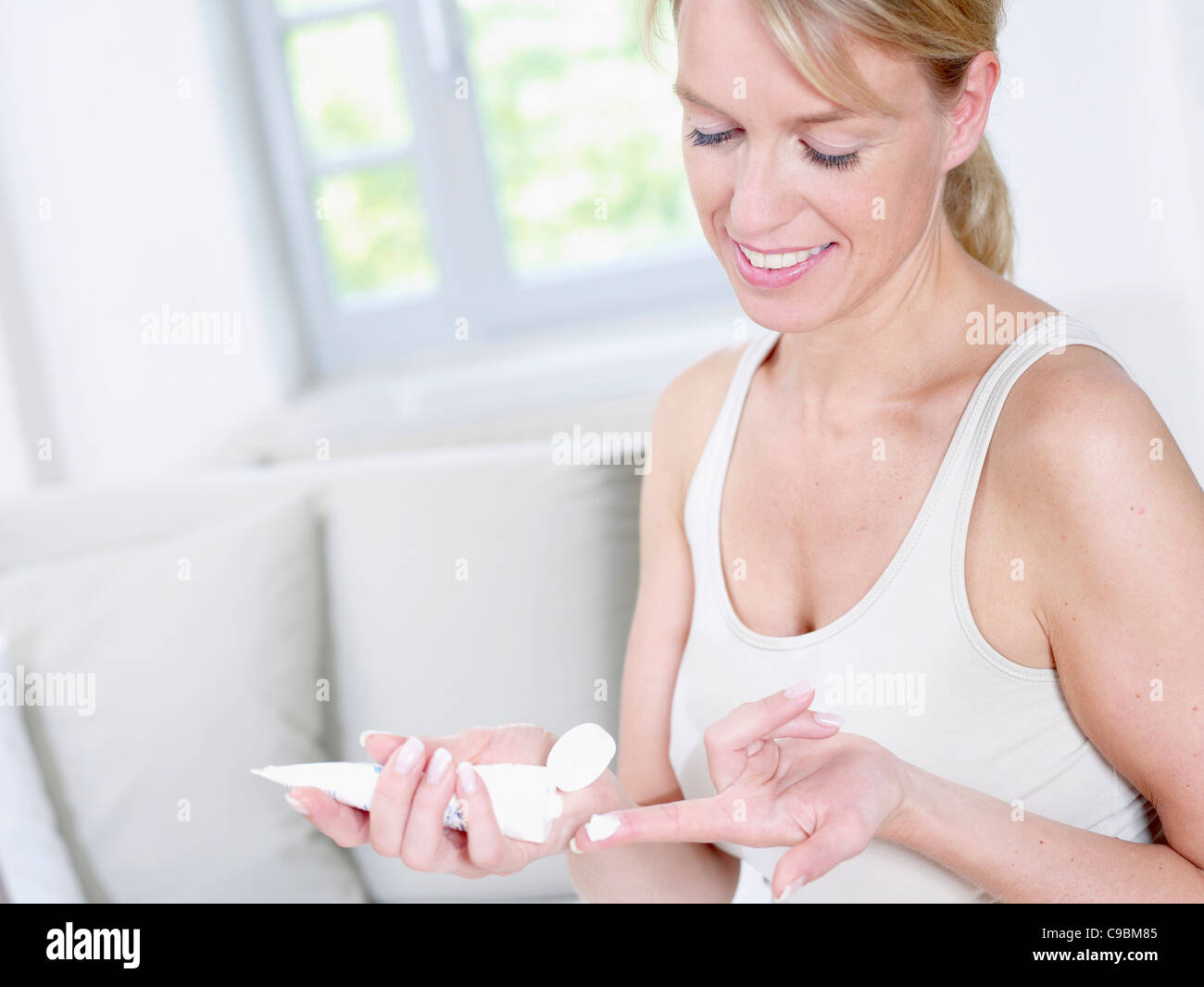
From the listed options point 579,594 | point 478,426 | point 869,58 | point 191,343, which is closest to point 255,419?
point 191,343

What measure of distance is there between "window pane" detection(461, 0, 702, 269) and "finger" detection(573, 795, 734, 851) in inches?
65.7

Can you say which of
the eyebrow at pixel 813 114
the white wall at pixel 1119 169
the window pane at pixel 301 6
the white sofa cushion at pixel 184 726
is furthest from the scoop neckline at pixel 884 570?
the window pane at pixel 301 6

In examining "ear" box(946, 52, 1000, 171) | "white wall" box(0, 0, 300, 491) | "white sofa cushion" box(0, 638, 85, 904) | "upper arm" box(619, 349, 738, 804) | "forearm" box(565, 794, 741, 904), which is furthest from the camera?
"white wall" box(0, 0, 300, 491)

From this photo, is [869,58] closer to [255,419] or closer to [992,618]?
[992,618]

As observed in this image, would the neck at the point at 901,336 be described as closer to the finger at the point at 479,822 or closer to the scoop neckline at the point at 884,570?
the scoop neckline at the point at 884,570

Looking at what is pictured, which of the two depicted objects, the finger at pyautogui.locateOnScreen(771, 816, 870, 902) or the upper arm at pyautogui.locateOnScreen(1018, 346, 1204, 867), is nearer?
the finger at pyautogui.locateOnScreen(771, 816, 870, 902)

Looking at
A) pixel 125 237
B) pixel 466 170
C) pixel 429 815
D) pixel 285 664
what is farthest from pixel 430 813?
pixel 466 170

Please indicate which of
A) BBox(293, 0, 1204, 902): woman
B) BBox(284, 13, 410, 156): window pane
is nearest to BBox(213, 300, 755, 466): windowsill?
BBox(284, 13, 410, 156): window pane

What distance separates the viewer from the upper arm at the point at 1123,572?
73cm

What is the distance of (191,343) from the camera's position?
80.7 inches

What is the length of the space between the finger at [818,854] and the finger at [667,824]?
0.19ft

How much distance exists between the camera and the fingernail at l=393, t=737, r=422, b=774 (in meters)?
0.71

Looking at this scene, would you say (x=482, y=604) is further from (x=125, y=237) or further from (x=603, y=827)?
(x=125, y=237)

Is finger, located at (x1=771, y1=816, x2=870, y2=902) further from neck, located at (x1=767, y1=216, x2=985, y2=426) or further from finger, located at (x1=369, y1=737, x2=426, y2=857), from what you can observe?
neck, located at (x1=767, y1=216, x2=985, y2=426)
